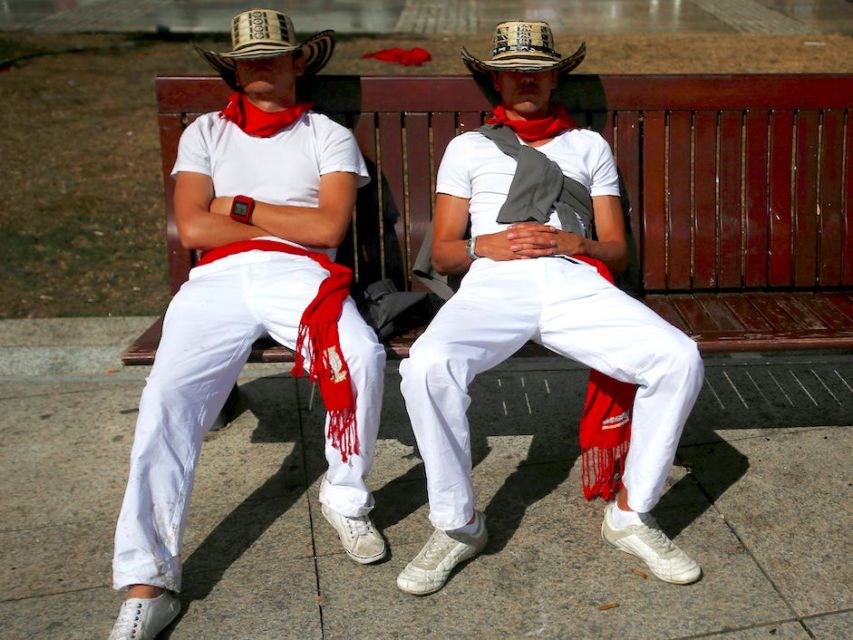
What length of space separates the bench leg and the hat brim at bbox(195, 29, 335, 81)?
49.3 inches

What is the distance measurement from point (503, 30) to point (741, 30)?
37.7 ft

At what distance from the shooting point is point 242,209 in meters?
3.96

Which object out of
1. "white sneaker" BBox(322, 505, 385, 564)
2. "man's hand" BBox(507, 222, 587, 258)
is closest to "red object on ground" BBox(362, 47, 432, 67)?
"man's hand" BBox(507, 222, 587, 258)

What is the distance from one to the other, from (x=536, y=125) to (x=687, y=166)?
0.78m

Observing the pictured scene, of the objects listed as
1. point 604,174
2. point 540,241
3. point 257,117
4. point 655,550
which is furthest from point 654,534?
point 257,117

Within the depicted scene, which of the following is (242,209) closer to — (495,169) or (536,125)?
(495,169)

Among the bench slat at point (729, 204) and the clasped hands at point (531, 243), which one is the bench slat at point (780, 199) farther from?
the clasped hands at point (531, 243)

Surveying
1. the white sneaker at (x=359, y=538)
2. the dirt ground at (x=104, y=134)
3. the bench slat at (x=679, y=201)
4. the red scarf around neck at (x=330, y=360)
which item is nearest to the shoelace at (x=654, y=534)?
the white sneaker at (x=359, y=538)

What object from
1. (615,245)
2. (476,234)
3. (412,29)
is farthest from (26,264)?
(412,29)

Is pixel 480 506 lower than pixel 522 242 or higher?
lower

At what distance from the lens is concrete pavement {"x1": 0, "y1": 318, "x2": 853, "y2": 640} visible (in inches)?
128

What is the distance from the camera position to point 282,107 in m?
4.17

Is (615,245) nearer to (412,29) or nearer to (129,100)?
(129,100)

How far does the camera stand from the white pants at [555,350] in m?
3.31
